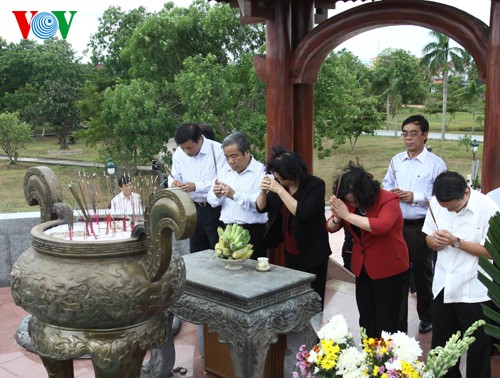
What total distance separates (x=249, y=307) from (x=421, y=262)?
171 centimetres

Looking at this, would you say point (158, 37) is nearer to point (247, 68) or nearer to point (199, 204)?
→ point (247, 68)

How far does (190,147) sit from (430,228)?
1845 millimetres

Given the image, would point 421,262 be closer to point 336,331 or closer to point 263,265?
point 263,265

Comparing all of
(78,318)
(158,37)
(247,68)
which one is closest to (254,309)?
(78,318)

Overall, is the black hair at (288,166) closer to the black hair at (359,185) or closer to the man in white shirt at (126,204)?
the black hair at (359,185)

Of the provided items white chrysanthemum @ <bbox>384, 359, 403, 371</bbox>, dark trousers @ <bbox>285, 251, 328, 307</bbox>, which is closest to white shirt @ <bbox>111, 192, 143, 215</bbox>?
dark trousers @ <bbox>285, 251, 328, 307</bbox>

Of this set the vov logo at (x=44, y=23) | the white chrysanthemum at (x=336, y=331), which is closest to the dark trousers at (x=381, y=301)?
the white chrysanthemum at (x=336, y=331)

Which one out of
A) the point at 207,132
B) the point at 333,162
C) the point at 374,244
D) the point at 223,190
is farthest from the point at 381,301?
the point at 333,162

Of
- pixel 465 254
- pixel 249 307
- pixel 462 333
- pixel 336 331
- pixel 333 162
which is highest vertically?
pixel 336 331

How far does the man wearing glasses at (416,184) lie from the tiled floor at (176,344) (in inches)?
20.7

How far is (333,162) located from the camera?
20.3 metres

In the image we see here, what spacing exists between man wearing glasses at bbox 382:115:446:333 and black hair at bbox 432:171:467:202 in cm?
103

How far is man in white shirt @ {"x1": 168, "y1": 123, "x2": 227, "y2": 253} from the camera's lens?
4.04 m

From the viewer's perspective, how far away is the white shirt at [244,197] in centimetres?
365
